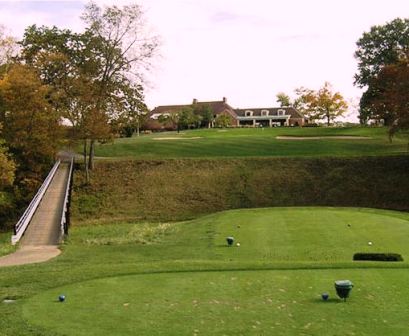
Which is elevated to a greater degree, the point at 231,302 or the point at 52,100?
the point at 52,100

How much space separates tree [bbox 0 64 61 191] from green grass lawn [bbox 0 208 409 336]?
1464 cm

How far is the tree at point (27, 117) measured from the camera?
110ft

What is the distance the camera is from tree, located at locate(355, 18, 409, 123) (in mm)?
62844

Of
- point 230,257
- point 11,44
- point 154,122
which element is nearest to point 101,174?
point 11,44

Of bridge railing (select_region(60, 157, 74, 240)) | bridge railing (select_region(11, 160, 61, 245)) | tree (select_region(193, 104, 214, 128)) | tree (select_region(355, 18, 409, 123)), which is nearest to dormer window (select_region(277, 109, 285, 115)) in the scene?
tree (select_region(193, 104, 214, 128))

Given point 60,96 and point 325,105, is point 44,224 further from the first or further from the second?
point 325,105

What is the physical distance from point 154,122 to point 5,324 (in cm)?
8987

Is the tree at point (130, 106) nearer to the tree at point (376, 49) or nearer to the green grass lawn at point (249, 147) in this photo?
the green grass lawn at point (249, 147)

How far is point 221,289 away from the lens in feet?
37.4

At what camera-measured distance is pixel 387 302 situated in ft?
32.6

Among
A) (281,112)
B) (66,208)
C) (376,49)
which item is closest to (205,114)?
(281,112)

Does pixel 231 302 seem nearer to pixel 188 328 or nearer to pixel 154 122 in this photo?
pixel 188 328

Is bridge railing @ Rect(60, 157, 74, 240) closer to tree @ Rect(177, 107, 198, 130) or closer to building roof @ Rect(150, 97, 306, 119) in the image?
tree @ Rect(177, 107, 198, 130)

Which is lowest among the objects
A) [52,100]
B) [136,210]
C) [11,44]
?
[136,210]
